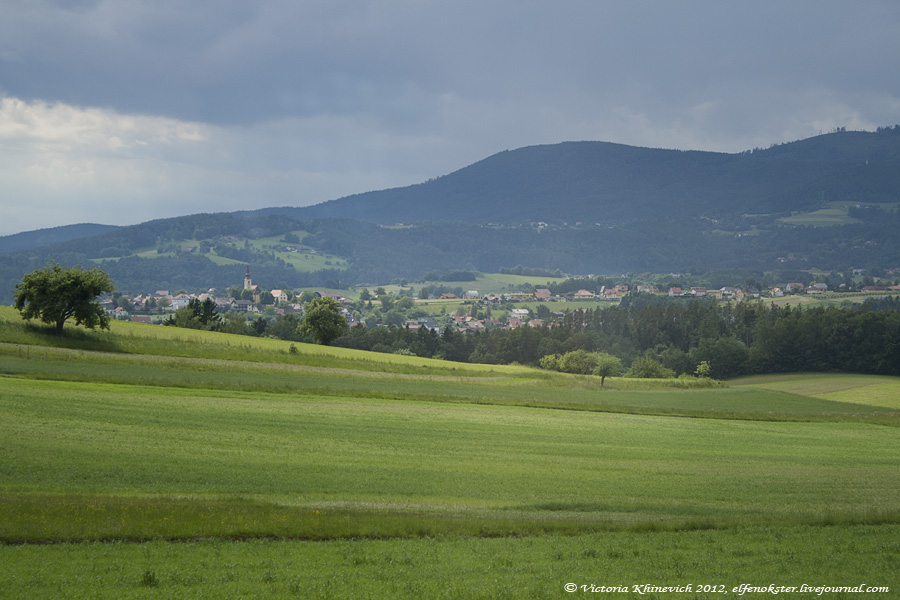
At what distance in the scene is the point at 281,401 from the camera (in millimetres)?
40031

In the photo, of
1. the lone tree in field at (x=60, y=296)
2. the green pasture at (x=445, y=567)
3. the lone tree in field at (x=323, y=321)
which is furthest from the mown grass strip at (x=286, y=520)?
the lone tree in field at (x=323, y=321)

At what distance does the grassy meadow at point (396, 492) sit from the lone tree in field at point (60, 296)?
5676 mm

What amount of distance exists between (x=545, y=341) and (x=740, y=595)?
131 meters

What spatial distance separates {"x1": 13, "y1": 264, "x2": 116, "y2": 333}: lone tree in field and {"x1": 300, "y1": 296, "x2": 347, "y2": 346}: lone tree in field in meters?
35.3

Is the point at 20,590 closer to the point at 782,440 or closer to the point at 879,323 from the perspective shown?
the point at 782,440

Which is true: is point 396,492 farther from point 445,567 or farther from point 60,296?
point 60,296

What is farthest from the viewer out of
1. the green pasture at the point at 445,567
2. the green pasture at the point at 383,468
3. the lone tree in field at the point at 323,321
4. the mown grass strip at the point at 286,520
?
the lone tree in field at the point at 323,321

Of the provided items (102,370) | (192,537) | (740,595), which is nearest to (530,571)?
(740,595)

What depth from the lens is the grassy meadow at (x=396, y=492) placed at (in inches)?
555

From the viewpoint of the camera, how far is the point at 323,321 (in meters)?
90.5

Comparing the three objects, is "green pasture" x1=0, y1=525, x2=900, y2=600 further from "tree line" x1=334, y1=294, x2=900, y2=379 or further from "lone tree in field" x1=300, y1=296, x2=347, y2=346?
"tree line" x1=334, y1=294, x2=900, y2=379

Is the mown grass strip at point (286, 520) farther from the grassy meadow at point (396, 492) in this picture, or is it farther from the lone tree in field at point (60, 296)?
the lone tree in field at point (60, 296)

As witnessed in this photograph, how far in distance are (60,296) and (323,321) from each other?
38.7 m

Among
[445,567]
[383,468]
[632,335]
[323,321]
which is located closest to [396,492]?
[383,468]
